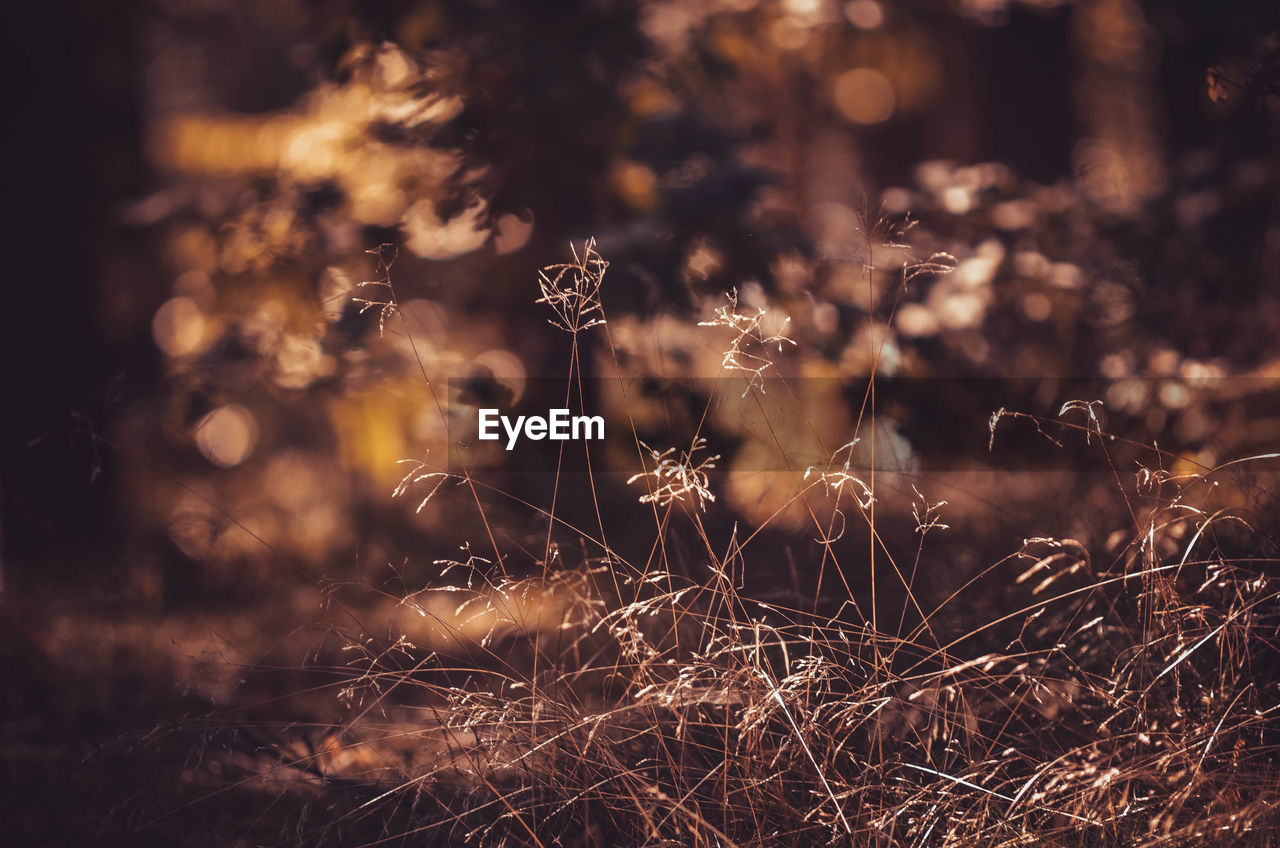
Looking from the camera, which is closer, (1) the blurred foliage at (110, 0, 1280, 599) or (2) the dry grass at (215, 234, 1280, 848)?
(2) the dry grass at (215, 234, 1280, 848)

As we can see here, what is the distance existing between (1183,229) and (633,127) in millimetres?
1040

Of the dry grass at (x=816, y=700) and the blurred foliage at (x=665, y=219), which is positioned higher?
the blurred foliage at (x=665, y=219)

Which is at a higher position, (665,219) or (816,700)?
(665,219)

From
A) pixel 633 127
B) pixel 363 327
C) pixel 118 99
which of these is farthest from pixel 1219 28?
pixel 118 99

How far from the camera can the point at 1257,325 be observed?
1485 millimetres

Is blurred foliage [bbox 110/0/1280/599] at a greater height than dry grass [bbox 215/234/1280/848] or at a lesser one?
greater

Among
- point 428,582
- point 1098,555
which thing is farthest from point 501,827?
point 1098,555

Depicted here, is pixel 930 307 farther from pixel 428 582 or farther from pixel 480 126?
pixel 428 582

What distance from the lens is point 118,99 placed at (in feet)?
4.85

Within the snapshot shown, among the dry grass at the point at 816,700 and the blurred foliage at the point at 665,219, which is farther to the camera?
the blurred foliage at the point at 665,219

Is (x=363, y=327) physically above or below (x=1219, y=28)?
below

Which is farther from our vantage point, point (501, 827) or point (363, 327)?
point (363, 327)

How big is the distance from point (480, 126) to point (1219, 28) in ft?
4.51

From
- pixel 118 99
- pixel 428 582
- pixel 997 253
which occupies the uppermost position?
pixel 118 99
